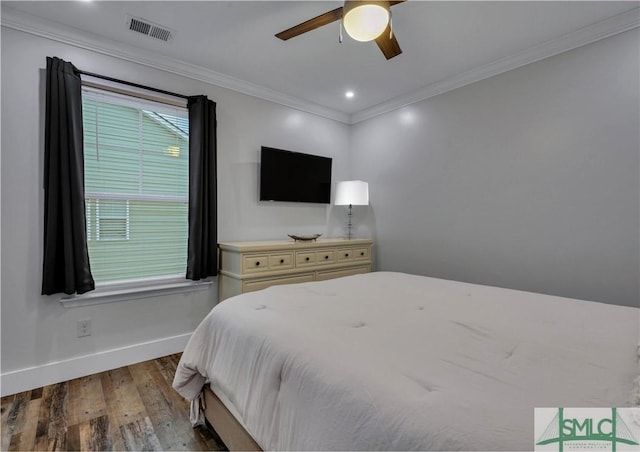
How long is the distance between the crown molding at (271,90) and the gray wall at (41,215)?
56 mm

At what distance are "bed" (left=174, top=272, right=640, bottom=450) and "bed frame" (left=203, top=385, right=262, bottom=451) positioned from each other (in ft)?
0.03

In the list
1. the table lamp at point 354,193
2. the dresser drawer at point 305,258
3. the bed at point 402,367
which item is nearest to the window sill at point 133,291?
the dresser drawer at point 305,258

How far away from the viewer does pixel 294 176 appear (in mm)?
3617

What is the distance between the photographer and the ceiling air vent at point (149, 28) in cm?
223

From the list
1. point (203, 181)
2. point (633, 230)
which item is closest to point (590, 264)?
point (633, 230)

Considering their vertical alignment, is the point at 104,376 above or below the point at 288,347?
below

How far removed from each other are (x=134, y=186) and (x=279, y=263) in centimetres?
142

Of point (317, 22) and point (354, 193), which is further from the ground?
point (317, 22)

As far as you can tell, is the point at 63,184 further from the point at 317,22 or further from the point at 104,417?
the point at 317,22

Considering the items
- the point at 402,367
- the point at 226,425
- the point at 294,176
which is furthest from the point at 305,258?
the point at 402,367

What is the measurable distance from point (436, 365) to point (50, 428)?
7.16ft

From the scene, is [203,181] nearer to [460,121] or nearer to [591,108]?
[460,121]

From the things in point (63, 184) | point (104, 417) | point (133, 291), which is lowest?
point (104, 417)

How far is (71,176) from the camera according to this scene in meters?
2.24
